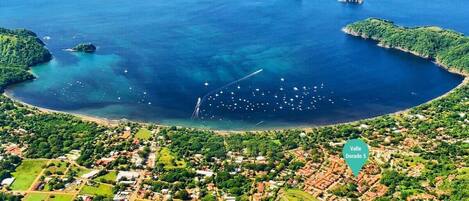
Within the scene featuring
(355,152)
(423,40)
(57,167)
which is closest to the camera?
(355,152)

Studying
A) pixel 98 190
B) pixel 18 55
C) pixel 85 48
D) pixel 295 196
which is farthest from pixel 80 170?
pixel 85 48

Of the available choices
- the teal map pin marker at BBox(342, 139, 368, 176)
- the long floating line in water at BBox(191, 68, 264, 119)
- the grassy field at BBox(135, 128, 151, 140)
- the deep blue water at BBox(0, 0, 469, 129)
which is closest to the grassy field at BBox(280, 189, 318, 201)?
the teal map pin marker at BBox(342, 139, 368, 176)

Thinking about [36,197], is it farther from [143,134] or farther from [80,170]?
[143,134]

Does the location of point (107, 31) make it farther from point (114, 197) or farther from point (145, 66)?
point (114, 197)

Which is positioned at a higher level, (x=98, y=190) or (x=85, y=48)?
(x=85, y=48)

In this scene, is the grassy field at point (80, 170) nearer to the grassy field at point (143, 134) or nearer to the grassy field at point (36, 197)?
the grassy field at point (36, 197)

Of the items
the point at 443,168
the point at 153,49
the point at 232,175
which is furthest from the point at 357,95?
the point at 153,49
